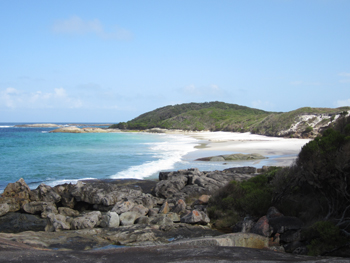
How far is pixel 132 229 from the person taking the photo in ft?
29.2

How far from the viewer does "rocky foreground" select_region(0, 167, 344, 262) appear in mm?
5457

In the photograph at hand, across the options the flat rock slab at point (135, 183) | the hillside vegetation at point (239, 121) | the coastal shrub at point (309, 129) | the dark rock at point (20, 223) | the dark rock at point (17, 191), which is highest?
the hillside vegetation at point (239, 121)

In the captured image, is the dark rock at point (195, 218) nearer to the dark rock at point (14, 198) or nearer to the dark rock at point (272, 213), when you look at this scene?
the dark rock at point (272, 213)

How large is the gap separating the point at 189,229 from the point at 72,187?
684cm

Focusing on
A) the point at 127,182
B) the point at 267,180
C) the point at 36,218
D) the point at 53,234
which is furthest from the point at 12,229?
the point at 267,180

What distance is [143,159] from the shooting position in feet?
92.4

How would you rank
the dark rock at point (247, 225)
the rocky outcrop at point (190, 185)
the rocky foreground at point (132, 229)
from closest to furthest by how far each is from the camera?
the rocky foreground at point (132, 229) < the dark rock at point (247, 225) < the rocky outcrop at point (190, 185)

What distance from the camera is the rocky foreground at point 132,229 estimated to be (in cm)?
546

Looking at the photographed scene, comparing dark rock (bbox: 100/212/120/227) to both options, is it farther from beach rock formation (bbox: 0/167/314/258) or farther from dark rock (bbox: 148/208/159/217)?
dark rock (bbox: 148/208/159/217)

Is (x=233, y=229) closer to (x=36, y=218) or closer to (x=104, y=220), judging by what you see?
(x=104, y=220)

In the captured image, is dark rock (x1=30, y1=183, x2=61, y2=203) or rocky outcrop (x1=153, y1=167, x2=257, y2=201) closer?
dark rock (x1=30, y1=183, x2=61, y2=203)

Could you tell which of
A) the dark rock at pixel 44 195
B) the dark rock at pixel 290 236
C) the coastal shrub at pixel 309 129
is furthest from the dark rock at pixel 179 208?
the coastal shrub at pixel 309 129

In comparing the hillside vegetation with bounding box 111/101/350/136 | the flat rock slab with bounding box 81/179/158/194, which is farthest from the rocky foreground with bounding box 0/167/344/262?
the hillside vegetation with bounding box 111/101/350/136

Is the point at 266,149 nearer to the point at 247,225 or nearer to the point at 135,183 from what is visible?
the point at 135,183
